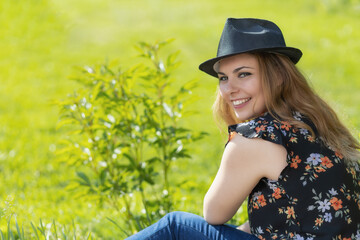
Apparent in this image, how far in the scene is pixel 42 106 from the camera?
27.3ft

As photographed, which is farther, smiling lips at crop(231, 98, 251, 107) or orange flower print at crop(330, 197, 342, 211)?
smiling lips at crop(231, 98, 251, 107)

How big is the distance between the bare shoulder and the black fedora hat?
0.46 metres

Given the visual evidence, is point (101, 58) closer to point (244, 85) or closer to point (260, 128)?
point (244, 85)

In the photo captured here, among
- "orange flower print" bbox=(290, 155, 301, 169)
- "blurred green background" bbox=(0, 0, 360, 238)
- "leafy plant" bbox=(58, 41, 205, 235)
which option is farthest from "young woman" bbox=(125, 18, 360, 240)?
"leafy plant" bbox=(58, 41, 205, 235)

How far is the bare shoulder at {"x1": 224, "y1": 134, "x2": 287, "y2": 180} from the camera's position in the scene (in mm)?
2217

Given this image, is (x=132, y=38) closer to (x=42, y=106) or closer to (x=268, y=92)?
(x=42, y=106)

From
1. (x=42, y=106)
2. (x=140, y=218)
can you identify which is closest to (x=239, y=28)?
(x=140, y=218)

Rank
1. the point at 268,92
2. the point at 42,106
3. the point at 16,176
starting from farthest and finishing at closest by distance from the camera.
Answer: the point at 42,106
the point at 16,176
the point at 268,92

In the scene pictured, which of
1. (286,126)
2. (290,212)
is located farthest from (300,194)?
(286,126)

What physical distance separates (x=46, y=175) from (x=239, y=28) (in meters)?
4.10

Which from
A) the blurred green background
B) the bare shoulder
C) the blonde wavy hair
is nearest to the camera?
the bare shoulder

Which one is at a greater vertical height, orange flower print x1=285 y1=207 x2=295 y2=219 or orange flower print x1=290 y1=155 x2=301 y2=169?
orange flower print x1=290 y1=155 x2=301 y2=169

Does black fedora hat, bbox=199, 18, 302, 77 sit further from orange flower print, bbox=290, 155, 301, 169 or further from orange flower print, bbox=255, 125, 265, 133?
orange flower print, bbox=290, 155, 301, 169

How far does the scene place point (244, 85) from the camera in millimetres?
2465
